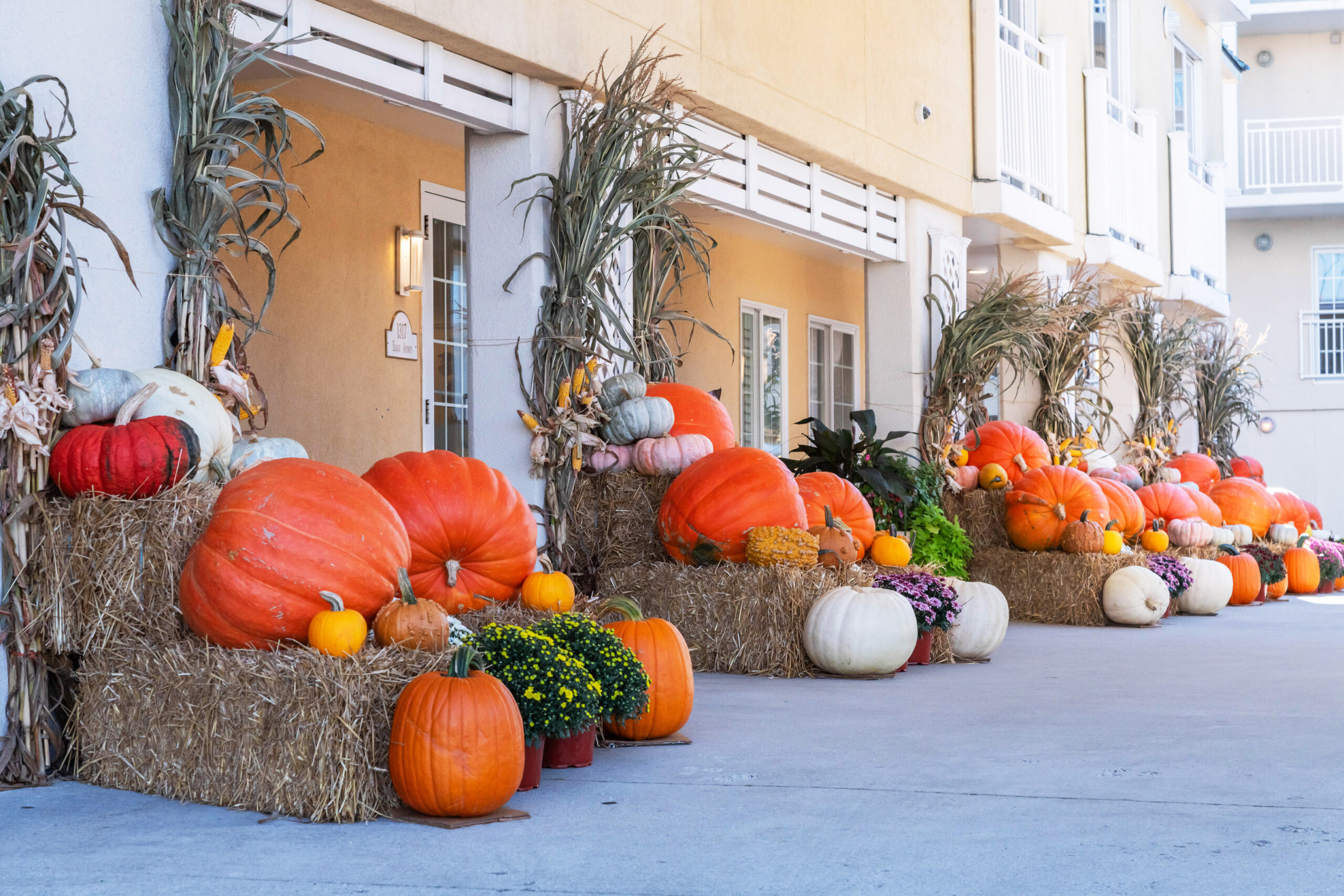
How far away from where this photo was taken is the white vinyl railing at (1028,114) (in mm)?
10523

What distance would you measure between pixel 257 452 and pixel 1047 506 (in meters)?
5.63

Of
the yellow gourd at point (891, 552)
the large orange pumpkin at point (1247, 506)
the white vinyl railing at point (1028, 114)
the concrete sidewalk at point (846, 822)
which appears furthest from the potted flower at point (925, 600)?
the large orange pumpkin at point (1247, 506)

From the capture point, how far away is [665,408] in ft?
21.5

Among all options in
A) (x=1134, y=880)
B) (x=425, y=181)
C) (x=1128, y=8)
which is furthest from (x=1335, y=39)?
(x=1134, y=880)

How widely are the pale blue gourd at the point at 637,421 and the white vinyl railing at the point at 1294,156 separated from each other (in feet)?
50.5

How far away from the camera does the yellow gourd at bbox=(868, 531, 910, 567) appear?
6.67 metres

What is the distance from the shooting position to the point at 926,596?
6035 mm

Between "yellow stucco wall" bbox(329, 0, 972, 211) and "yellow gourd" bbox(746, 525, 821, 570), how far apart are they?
2.24 m

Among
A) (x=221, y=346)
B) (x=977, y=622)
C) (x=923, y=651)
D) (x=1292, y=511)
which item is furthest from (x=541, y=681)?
(x=1292, y=511)

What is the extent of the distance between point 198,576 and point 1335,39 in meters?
20.9

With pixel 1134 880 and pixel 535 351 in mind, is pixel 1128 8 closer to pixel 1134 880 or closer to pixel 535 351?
pixel 535 351

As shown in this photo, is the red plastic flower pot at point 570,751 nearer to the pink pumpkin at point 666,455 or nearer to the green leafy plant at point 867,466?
the pink pumpkin at point 666,455

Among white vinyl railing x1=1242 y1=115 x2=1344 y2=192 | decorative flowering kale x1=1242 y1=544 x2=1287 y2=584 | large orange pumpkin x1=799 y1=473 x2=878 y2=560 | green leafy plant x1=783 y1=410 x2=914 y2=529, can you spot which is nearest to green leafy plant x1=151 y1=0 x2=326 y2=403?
large orange pumpkin x1=799 y1=473 x2=878 y2=560

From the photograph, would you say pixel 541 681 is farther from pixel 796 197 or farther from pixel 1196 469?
pixel 1196 469
